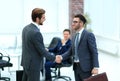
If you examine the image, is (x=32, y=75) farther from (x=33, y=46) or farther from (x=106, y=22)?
(x=106, y=22)

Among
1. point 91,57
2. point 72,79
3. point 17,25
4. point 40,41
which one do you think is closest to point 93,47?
point 91,57

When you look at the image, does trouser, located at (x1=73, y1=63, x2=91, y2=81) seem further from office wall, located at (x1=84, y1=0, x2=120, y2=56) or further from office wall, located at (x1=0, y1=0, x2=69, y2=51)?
office wall, located at (x1=0, y1=0, x2=69, y2=51)

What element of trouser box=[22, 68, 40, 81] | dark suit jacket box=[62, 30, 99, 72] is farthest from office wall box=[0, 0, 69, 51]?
dark suit jacket box=[62, 30, 99, 72]

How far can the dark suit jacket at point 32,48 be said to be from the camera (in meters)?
4.28

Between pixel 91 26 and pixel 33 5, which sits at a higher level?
pixel 33 5

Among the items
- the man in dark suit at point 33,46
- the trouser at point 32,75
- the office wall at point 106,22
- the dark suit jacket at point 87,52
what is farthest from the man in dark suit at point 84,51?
the office wall at point 106,22

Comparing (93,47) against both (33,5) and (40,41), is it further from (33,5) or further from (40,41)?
(33,5)

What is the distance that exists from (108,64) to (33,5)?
9.22ft

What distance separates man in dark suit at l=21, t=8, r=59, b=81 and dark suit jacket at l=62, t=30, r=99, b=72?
561 millimetres

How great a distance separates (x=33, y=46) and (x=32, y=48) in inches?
1.3

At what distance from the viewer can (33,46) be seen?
4340 millimetres

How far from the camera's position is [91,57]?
4207mm

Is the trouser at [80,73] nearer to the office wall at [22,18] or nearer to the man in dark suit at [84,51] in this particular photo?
the man in dark suit at [84,51]

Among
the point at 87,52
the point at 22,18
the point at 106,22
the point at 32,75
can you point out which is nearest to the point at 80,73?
the point at 87,52
